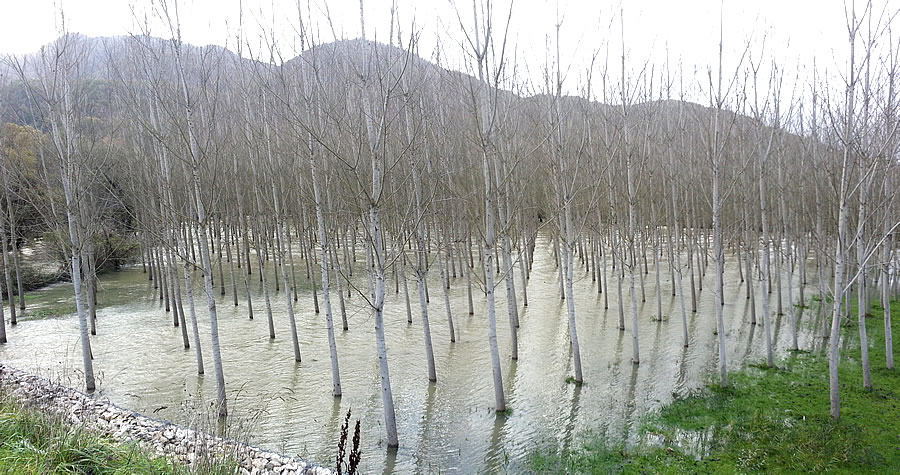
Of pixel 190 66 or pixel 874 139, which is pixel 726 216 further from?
pixel 190 66

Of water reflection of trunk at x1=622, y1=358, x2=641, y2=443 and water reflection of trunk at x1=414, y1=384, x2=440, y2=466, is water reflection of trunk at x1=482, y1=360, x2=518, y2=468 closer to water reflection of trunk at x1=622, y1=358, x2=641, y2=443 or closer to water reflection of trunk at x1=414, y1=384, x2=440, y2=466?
water reflection of trunk at x1=414, y1=384, x2=440, y2=466

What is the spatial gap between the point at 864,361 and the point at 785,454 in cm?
336

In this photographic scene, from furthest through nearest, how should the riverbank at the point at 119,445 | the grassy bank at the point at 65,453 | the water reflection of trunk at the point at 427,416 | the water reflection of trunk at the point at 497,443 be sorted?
the water reflection of trunk at the point at 427,416
the water reflection of trunk at the point at 497,443
the riverbank at the point at 119,445
the grassy bank at the point at 65,453

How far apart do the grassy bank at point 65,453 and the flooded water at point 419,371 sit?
959mm

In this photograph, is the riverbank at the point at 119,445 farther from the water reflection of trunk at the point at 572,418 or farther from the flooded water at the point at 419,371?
the water reflection of trunk at the point at 572,418

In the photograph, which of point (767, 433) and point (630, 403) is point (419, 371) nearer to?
point (630, 403)

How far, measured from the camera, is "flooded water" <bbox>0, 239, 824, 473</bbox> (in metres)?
7.34

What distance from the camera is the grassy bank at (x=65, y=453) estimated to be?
4.75 metres

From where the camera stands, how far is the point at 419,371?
10148 millimetres

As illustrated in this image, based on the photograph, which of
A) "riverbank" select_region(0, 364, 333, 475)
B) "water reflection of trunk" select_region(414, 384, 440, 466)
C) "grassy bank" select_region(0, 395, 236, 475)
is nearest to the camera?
"grassy bank" select_region(0, 395, 236, 475)

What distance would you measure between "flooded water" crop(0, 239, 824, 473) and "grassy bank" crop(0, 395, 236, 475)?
96cm

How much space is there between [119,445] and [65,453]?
67cm

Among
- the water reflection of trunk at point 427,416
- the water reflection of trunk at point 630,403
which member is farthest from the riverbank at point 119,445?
the water reflection of trunk at point 630,403

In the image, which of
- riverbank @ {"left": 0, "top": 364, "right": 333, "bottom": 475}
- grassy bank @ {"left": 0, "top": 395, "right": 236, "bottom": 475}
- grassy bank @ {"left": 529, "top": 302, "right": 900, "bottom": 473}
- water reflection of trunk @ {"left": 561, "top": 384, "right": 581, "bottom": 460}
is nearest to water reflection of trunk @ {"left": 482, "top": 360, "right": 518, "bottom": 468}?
grassy bank @ {"left": 529, "top": 302, "right": 900, "bottom": 473}
